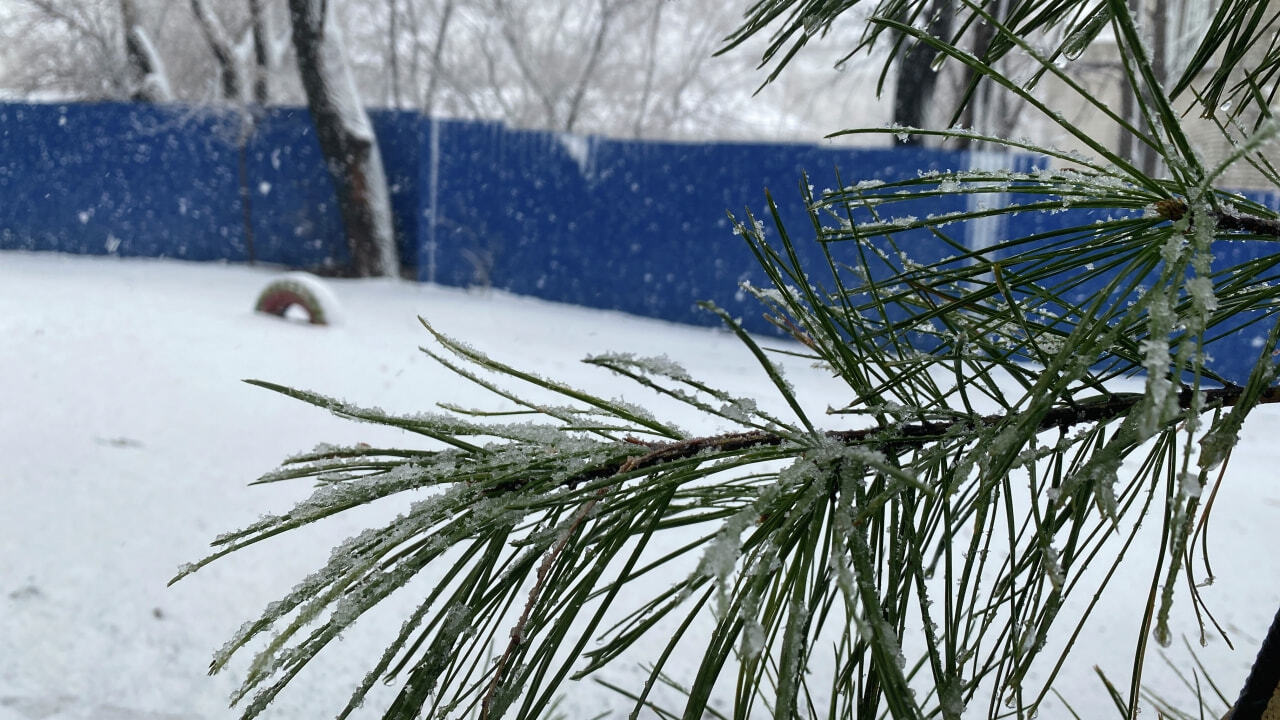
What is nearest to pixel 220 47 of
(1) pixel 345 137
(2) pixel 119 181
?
(2) pixel 119 181

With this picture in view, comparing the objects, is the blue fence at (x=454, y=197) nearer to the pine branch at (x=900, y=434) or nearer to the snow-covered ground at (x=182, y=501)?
the snow-covered ground at (x=182, y=501)

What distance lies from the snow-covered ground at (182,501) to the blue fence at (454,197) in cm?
237

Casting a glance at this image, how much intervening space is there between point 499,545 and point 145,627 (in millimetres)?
2093

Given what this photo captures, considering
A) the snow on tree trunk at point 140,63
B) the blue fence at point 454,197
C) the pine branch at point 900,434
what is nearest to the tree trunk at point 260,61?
the snow on tree trunk at point 140,63

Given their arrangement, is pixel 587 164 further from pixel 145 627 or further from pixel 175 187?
pixel 145 627

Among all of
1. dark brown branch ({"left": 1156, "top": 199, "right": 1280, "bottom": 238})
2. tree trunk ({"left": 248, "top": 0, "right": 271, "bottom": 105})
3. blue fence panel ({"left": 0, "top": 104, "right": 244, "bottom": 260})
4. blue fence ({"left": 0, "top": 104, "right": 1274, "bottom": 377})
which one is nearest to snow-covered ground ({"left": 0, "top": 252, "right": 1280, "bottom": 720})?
dark brown branch ({"left": 1156, "top": 199, "right": 1280, "bottom": 238})

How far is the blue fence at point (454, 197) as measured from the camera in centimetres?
754

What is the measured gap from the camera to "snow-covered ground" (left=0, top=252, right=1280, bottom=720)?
2154mm

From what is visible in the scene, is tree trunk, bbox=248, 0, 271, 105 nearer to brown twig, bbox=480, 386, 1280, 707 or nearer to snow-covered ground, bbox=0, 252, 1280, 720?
snow-covered ground, bbox=0, 252, 1280, 720

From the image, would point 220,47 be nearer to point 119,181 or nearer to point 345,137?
point 119,181

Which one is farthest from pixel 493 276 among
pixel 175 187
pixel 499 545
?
pixel 499 545

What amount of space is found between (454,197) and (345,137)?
3.96 feet

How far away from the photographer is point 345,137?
349 inches

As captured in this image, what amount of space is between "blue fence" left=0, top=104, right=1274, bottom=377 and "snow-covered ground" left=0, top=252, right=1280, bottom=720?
2.37 meters
